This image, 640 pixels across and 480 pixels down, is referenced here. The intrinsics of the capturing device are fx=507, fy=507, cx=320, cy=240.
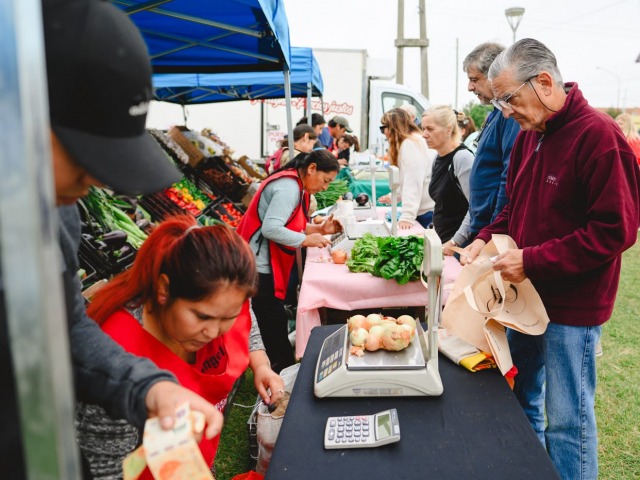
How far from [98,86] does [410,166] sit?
408 centimetres

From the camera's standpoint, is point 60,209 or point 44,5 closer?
point 44,5

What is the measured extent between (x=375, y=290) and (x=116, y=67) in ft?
7.97

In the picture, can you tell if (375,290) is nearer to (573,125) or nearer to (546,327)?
(546,327)

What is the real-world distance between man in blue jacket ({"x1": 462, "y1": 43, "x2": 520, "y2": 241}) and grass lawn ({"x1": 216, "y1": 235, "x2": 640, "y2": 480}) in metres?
1.50

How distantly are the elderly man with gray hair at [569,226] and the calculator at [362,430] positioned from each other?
0.83m

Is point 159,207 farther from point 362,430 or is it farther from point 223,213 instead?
point 362,430

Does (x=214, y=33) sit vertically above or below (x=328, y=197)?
above

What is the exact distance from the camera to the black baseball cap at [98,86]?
28.5 inches

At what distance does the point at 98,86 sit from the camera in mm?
745

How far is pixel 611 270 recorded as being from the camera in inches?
79.6

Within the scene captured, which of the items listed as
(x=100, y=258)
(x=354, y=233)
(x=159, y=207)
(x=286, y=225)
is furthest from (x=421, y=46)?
(x=100, y=258)

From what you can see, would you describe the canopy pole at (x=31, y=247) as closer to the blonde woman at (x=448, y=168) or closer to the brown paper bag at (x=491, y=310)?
the brown paper bag at (x=491, y=310)

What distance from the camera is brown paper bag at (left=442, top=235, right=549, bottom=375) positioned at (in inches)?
74.9

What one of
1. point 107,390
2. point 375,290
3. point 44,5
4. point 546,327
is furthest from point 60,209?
point 375,290
